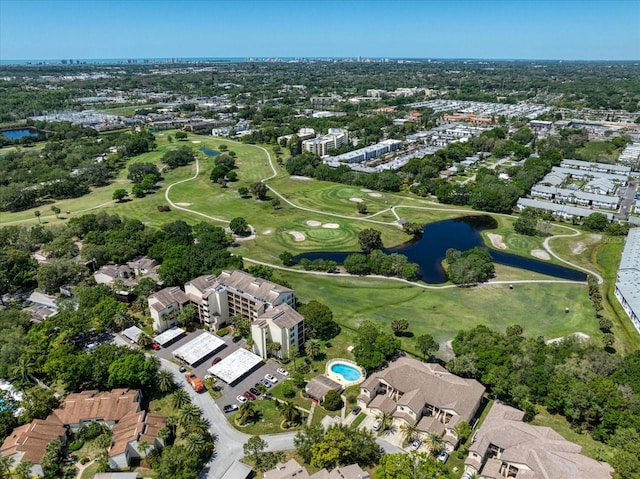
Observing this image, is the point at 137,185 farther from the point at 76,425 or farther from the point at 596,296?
the point at 596,296

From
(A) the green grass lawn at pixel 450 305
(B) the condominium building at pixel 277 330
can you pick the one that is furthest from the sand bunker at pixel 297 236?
(B) the condominium building at pixel 277 330

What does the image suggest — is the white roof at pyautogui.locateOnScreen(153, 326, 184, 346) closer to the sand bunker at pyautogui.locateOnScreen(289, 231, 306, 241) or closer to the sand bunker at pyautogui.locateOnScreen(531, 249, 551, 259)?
the sand bunker at pyautogui.locateOnScreen(289, 231, 306, 241)

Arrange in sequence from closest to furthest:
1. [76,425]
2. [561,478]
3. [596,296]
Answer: [561,478] → [76,425] → [596,296]

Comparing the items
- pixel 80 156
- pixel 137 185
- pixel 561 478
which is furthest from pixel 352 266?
pixel 80 156

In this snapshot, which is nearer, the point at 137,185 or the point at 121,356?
the point at 121,356

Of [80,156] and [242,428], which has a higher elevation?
[80,156]

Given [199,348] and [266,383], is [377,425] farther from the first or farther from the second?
[199,348]
